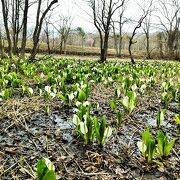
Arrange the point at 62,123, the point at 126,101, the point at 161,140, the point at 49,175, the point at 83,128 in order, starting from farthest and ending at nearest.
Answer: the point at 126,101, the point at 62,123, the point at 83,128, the point at 161,140, the point at 49,175

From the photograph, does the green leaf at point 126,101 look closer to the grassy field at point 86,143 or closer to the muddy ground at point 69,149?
the grassy field at point 86,143

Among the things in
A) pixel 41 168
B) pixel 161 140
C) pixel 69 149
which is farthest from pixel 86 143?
pixel 41 168

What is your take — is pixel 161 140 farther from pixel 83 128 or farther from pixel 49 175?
pixel 49 175

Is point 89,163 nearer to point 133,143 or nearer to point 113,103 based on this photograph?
point 133,143

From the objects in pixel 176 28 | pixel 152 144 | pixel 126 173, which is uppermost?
pixel 176 28

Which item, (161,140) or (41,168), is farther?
(161,140)

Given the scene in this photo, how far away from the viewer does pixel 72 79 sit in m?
6.52

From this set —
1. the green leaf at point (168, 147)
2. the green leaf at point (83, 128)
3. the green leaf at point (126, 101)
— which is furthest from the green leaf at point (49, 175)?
the green leaf at point (126, 101)

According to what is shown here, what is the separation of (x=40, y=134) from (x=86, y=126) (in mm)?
596

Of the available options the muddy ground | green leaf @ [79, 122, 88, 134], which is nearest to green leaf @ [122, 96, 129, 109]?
the muddy ground

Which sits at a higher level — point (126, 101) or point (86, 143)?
point (126, 101)

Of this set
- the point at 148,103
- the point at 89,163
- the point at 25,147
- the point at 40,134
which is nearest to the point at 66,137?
the point at 40,134

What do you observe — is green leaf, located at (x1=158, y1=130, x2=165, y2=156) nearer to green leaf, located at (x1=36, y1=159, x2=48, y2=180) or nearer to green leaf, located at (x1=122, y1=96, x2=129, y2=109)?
green leaf, located at (x1=36, y1=159, x2=48, y2=180)

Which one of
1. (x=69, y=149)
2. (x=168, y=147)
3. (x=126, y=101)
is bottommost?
(x=69, y=149)
